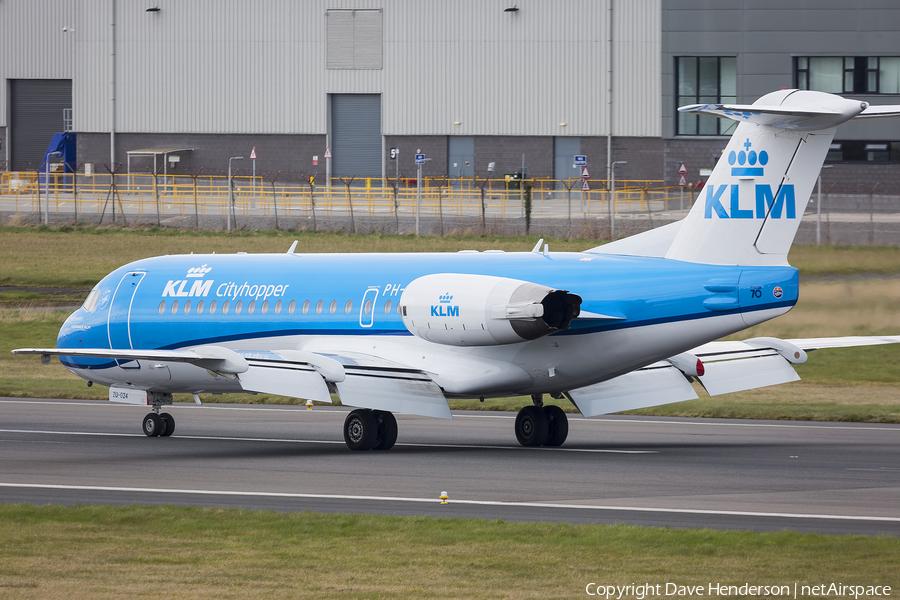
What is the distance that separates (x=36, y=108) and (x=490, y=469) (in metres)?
79.2

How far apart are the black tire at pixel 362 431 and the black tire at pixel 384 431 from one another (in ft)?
0.25

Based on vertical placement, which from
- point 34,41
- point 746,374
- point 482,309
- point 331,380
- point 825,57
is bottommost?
point 746,374

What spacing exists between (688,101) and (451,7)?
52.0ft

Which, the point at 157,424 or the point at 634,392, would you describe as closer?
the point at 634,392

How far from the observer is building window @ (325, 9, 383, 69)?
80438 millimetres

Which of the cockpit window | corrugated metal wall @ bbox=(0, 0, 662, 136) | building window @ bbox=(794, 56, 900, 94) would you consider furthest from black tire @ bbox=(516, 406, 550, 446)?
corrugated metal wall @ bbox=(0, 0, 662, 136)

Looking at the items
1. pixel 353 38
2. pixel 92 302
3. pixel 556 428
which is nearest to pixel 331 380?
pixel 556 428

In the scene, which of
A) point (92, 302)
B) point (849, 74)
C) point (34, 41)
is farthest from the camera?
point (34, 41)

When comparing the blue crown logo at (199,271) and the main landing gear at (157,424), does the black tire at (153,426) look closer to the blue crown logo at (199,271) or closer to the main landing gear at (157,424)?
the main landing gear at (157,424)

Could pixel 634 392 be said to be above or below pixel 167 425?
above

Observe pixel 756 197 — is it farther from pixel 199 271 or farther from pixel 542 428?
pixel 199 271


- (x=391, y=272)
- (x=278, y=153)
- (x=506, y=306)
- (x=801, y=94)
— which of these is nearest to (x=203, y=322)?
(x=391, y=272)

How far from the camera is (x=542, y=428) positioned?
24.2 meters

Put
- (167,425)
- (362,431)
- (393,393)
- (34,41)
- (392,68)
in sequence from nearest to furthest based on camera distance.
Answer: (393,393), (362,431), (167,425), (392,68), (34,41)
